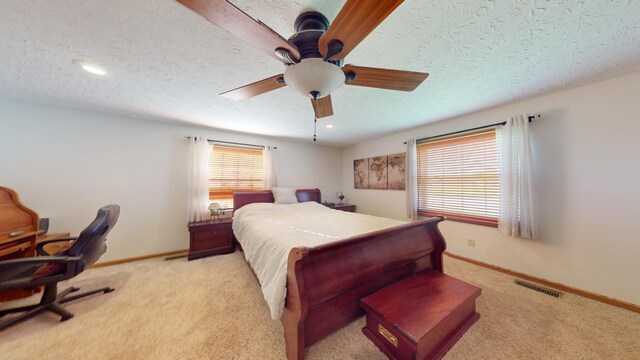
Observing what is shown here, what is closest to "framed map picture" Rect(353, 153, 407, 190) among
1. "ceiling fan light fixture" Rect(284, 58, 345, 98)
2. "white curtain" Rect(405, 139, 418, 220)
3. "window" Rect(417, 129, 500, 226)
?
"white curtain" Rect(405, 139, 418, 220)

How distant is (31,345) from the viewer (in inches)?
53.1

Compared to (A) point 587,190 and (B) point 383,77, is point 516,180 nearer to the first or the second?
(A) point 587,190

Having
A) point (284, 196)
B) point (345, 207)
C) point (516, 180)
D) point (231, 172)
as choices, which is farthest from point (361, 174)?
point (231, 172)

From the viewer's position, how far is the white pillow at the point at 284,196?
3.57m

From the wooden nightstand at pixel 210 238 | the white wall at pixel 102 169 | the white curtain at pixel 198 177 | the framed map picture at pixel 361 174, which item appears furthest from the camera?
the framed map picture at pixel 361 174

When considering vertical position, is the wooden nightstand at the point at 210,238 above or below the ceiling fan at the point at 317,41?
below

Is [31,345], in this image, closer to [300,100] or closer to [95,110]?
[95,110]

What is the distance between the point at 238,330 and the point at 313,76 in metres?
1.97

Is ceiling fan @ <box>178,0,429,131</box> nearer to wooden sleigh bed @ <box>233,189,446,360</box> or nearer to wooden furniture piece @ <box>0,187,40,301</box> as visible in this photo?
wooden sleigh bed @ <box>233,189,446,360</box>

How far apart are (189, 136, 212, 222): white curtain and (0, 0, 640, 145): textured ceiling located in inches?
33.2

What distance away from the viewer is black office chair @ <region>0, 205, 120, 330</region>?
4.83ft

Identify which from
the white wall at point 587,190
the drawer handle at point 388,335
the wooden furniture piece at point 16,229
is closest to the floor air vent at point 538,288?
the white wall at point 587,190

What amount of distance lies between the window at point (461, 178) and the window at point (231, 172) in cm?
314

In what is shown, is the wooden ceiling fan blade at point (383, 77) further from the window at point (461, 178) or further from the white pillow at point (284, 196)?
the white pillow at point (284, 196)
